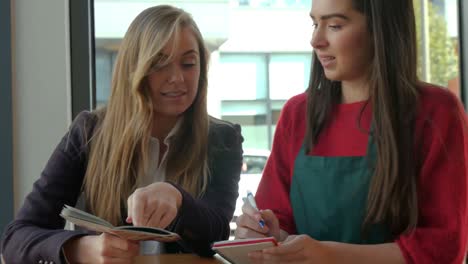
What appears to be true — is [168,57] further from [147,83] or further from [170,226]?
[170,226]

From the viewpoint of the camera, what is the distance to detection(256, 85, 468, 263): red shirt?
5.04 ft

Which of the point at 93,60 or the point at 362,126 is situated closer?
the point at 362,126

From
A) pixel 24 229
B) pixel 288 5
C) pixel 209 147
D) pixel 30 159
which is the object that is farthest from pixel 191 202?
pixel 288 5

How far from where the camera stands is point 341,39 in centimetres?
167

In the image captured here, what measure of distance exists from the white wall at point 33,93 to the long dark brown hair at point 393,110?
4.31 ft

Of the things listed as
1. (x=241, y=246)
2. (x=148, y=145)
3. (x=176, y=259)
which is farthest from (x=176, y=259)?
(x=241, y=246)

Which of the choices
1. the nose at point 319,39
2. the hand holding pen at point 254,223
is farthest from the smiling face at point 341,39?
the hand holding pen at point 254,223

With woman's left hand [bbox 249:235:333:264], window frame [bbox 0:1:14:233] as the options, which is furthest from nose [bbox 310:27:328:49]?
window frame [bbox 0:1:14:233]

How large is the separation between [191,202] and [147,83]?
421mm

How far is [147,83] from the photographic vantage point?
1.99 m

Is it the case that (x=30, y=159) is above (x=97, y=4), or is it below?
below

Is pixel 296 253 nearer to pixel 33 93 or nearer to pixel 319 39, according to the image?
pixel 319 39

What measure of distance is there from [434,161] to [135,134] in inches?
33.3

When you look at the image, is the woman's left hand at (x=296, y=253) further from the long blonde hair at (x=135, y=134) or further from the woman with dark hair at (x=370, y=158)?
the long blonde hair at (x=135, y=134)
